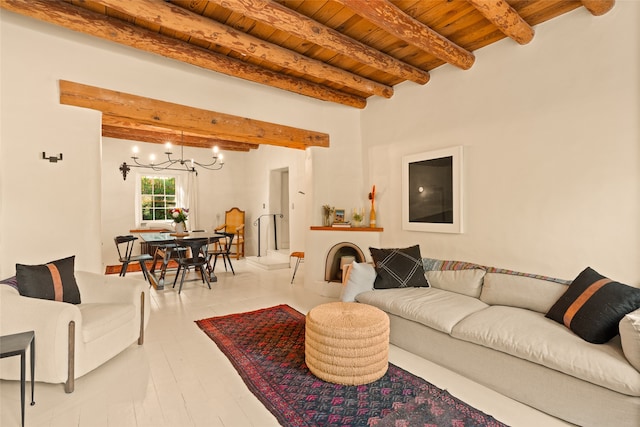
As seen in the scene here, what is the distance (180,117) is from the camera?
3.71 meters

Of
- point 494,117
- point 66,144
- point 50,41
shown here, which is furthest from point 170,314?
point 494,117

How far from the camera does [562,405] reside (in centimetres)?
182

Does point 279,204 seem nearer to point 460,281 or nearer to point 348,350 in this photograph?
Answer: point 460,281

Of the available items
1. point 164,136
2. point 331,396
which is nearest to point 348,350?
point 331,396

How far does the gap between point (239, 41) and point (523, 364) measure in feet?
11.3

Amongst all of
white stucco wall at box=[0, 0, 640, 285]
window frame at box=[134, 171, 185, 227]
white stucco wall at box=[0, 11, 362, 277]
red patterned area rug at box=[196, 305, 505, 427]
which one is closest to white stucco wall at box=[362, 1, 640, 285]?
white stucco wall at box=[0, 0, 640, 285]

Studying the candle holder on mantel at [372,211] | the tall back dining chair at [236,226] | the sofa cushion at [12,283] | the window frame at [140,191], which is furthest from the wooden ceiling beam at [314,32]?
→ the window frame at [140,191]

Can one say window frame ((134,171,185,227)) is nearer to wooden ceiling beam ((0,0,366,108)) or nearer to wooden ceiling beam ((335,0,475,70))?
wooden ceiling beam ((0,0,366,108))

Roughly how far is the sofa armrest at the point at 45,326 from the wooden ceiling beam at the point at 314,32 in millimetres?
2383

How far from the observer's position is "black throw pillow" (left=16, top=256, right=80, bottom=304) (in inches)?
90.7

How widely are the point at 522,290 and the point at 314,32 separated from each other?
9.31ft

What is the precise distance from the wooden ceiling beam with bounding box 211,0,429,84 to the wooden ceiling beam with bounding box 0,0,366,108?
112cm

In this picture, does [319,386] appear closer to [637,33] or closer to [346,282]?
[346,282]

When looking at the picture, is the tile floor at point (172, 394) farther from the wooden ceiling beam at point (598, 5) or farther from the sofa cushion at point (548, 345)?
the wooden ceiling beam at point (598, 5)
